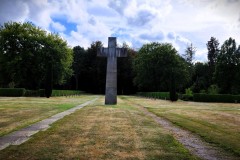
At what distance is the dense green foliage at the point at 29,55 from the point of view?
55.7m

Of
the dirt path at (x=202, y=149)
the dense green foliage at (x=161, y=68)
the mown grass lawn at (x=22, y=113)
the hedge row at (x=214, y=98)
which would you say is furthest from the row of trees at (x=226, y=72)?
the dirt path at (x=202, y=149)

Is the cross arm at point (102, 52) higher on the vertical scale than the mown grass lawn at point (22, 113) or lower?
higher

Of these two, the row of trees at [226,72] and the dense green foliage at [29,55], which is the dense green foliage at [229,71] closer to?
the row of trees at [226,72]

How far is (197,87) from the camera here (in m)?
81.4

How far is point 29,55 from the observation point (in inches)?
2202

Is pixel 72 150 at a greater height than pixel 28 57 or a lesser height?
lesser

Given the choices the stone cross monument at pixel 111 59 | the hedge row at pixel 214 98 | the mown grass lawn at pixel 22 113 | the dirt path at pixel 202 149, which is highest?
the stone cross monument at pixel 111 59

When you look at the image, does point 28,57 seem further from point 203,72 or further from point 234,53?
point 203,72

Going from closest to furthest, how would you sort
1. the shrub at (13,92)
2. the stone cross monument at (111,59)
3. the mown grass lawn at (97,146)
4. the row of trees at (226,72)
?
1. the mown grass lawn at (97,146)
2. the stone cross monument at (111,59)
3. the shrub at (13,92)
4. the row of trees at (226,72)

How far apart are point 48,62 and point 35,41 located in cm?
450

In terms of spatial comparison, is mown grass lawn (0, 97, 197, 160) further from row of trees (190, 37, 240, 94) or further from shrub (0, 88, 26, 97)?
row of trees (190, 37, 240, 94)

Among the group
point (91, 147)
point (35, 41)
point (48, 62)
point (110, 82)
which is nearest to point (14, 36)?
point (35, 41)

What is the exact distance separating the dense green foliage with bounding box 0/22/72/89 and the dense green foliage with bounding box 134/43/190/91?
21108 mm

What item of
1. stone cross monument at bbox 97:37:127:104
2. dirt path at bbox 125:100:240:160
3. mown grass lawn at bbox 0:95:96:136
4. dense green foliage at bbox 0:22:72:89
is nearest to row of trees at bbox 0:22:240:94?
dense green foliage at bbox 0:22:72:89
